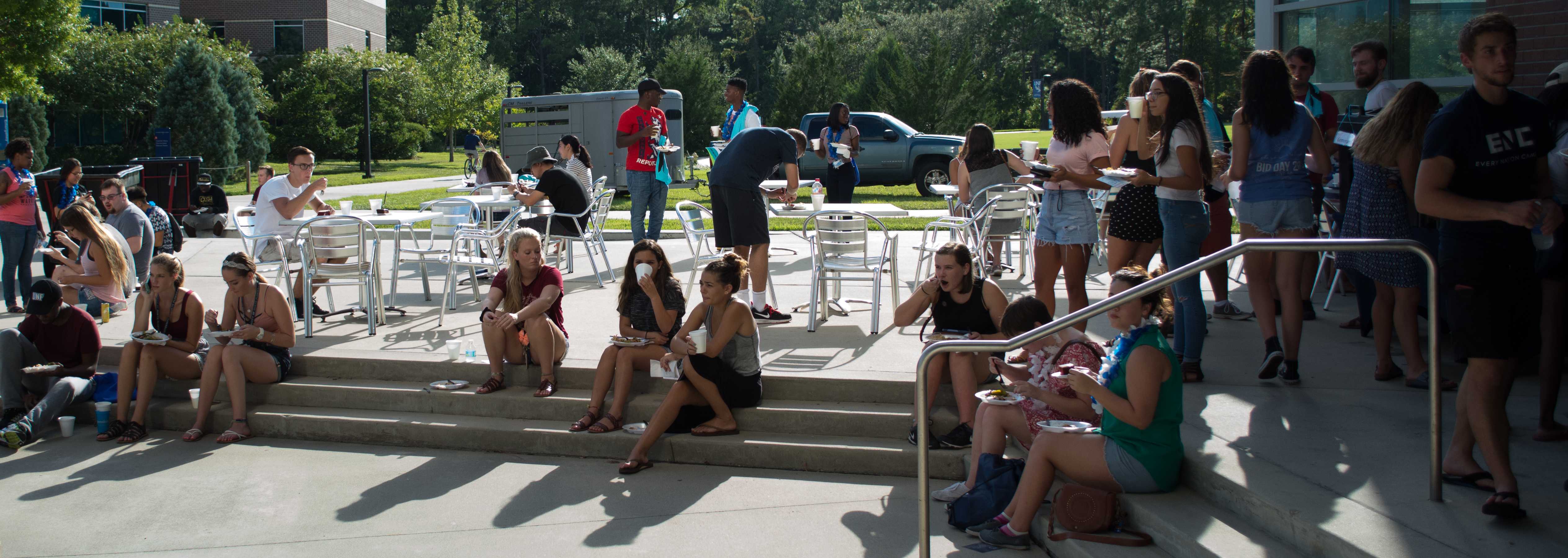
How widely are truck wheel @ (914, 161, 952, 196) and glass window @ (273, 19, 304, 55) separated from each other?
29785 millimetres

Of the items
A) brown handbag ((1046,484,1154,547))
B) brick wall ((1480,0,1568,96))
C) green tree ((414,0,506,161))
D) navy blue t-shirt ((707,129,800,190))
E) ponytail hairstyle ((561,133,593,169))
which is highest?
green tree ((414,0,506,161))

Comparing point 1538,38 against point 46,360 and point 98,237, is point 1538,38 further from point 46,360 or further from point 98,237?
point 98,237

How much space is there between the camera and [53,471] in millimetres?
5465

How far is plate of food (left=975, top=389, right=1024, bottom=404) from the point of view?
4.10 meters

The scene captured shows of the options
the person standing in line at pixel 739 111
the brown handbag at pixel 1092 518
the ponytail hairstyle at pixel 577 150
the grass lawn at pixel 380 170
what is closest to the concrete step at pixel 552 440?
the brown handbag at pixel 1092 518

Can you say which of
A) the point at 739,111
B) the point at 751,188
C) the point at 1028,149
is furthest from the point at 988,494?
the point at 739,111

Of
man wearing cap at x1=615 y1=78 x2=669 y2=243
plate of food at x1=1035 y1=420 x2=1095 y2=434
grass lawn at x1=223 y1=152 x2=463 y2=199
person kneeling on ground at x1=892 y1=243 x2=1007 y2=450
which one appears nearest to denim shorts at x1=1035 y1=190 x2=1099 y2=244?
person kneeling on ground at x1=892 y1=243 x2=1007 y2=450

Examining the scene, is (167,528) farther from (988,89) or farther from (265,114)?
(265,114)

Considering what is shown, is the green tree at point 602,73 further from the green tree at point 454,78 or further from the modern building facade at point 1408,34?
the modern building facade at point 1408,34

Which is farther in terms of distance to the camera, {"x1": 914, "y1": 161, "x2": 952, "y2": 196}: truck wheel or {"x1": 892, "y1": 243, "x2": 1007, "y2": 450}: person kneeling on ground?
{"x1": 914, "y1": 161, "x2": 952, "y2": 196}: truck wheel

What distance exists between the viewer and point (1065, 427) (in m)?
Result: 3.96

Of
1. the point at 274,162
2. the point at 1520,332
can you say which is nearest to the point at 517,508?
the point at 1520,332

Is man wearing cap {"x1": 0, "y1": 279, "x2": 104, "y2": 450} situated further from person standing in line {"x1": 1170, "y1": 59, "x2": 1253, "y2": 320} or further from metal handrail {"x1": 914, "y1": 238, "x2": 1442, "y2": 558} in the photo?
person standing in line {"x1": 1170, "y1": 59, "x2": 1253, "y2": 320}

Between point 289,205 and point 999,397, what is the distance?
541cm
